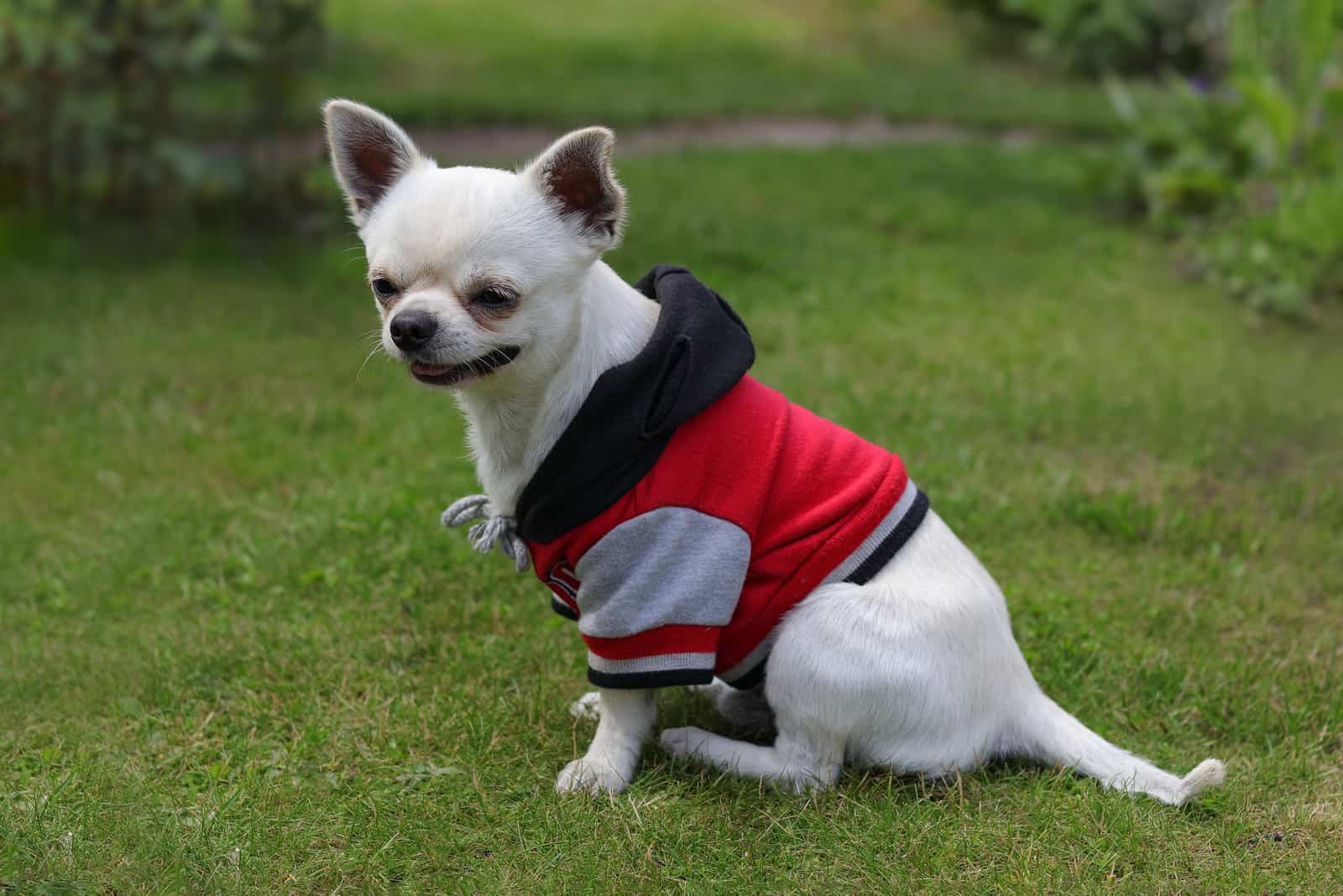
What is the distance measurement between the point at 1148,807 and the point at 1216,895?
0.26m

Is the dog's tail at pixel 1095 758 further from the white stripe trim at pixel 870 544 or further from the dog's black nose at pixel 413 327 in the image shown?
the dog's black nose at pixel 413 327

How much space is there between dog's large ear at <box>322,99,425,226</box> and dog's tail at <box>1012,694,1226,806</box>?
6.91 feet

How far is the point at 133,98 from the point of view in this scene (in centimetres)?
735

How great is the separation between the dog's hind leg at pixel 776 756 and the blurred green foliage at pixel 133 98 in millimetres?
4959

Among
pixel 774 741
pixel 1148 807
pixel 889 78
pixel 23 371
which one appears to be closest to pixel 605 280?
pixel 774 741

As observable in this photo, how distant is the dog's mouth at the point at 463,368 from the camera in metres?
2.80

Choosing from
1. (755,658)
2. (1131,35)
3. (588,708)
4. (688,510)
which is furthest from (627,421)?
(1131,35)

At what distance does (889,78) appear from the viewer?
41.7ft

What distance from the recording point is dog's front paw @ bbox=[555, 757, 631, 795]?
10.2 ft

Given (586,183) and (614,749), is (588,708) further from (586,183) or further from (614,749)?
(586,183)

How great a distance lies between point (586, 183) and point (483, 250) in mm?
304

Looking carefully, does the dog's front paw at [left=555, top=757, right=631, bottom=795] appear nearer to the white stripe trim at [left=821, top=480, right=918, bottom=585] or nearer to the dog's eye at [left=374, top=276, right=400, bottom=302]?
the white stripe trim at [left=821, top=480, right=918, bottom=585]

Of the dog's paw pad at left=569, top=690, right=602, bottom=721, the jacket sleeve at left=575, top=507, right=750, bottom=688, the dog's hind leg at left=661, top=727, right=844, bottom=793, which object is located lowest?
the dog's paw pad at left=569, top=690, right=602, bottom=721

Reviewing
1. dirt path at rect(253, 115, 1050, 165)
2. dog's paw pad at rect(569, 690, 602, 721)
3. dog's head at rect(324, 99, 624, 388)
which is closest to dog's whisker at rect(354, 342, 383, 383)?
dog's head at rect(324, 99, 624, 388)
